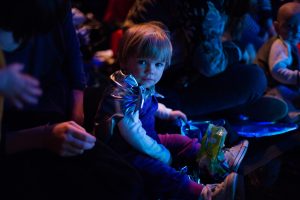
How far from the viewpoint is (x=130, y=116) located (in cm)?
122

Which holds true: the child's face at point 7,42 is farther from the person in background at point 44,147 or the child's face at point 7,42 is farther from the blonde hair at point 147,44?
the blonde hair at point 147,44

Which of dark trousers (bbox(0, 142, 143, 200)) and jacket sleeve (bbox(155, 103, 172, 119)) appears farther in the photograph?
jacket sleeve (bbox(155, 103, 172, 119))

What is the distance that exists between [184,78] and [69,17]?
0.66 metres

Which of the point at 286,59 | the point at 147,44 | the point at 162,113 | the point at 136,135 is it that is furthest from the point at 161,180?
the point at 286,59

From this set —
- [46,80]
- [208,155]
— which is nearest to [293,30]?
[208,155]

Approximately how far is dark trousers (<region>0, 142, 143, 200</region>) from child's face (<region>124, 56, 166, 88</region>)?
0.40m

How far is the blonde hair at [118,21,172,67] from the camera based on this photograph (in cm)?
128

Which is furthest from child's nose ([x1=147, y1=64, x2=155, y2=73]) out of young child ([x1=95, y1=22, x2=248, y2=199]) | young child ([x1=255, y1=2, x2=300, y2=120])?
young child ([x1=255, y1=2, x2=300, y2=120])

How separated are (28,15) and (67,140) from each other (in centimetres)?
29

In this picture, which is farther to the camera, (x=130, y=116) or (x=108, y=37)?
(x=108, y=37)

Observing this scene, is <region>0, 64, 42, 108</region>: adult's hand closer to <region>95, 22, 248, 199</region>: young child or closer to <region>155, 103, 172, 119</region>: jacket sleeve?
<region>95, 22, 248, 199</region>: young child

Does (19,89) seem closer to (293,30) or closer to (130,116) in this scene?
(130,116)

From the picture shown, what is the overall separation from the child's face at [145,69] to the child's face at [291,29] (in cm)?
93

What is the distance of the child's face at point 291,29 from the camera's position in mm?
1894
